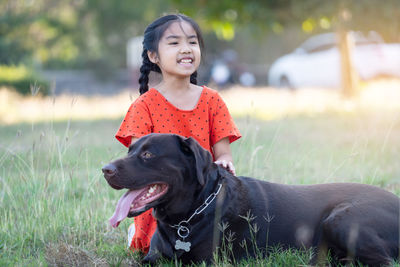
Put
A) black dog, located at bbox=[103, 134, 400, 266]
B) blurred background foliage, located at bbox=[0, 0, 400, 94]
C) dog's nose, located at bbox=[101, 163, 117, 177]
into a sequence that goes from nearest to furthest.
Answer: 1. dog's nose, located at bbox=[101, 163, 117, 177]
2. black dog, located at bbox=[103, 134, 400, 266]
3. blurred background foliage, located at bbox=[0, 0, 400, 94]

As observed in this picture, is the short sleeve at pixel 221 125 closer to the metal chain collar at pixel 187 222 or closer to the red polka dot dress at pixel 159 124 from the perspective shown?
the red polka dot dress at pixel 159 124

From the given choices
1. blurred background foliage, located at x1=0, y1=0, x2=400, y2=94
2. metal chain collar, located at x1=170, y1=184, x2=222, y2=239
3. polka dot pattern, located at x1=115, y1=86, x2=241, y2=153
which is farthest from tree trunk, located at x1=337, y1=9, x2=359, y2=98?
metal chain collar, located at x1=170, y1=184, x2=222, y2=239

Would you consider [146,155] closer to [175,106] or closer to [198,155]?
[198,155]

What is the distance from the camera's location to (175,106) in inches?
151

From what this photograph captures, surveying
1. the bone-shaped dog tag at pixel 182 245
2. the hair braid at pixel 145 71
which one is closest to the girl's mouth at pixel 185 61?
the hair braid at pixel 145 71

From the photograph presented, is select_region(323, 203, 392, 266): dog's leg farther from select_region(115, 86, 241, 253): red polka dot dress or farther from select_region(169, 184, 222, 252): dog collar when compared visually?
select_region(115, 86, 241, 253): red polka dot dress

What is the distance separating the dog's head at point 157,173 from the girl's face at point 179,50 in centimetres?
80

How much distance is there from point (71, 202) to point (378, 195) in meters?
2.59

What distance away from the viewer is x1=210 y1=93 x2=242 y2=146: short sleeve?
3.90 metres

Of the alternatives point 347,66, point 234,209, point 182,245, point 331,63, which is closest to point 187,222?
point 182,245

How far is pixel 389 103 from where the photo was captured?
38.7 feet

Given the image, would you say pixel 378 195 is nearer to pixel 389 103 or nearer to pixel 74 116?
pixel 389 103

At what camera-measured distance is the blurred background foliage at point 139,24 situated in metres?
12.4

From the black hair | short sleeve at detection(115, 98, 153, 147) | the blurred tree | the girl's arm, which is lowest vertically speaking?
the girl's arm
